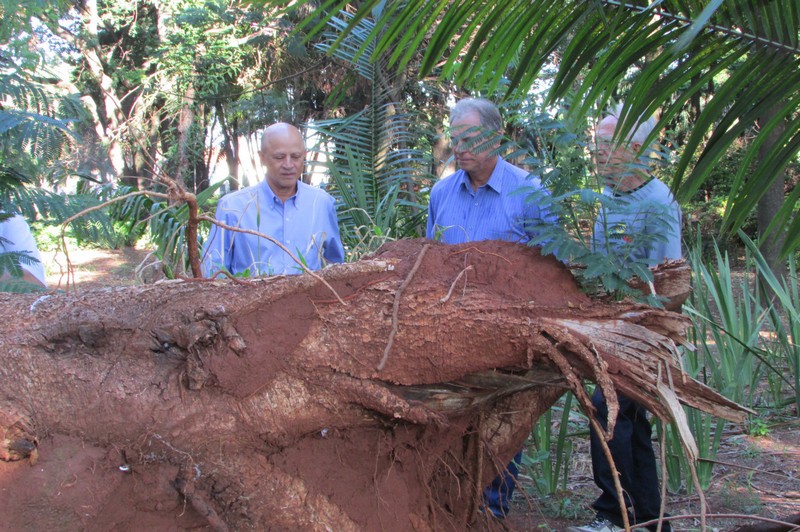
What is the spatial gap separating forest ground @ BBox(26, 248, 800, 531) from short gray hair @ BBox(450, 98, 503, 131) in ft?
5.27

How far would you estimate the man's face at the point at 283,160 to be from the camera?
3.73 m

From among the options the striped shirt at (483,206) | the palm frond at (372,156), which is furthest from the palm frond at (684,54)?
the palm frond at (372,156)

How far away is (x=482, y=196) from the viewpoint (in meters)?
3.36

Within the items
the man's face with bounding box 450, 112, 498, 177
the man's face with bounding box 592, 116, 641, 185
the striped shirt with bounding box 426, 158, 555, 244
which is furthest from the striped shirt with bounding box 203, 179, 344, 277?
the man's face with bounding box 592, 116, 641, 185

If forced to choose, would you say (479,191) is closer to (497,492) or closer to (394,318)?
(394,318)

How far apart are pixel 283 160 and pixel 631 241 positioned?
202 centimetres

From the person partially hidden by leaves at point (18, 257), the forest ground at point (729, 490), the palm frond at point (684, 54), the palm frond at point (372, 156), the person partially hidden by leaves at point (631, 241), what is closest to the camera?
the palm frond at point (684, 54)

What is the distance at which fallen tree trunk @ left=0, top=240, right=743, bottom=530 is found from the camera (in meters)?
2.08

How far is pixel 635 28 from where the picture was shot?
5.73 feet

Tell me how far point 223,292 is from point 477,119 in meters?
1.51

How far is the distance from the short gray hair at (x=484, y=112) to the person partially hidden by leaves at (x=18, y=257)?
204 centimetres

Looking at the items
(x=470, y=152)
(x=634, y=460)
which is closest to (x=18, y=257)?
(x=470, y=152)

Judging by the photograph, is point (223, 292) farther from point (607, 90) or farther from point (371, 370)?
point (607, 90)

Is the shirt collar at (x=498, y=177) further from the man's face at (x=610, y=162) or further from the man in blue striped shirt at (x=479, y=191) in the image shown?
the man's face at (x=610, y=162)
